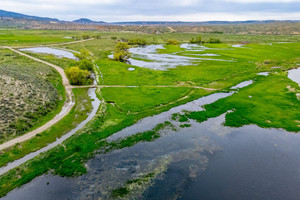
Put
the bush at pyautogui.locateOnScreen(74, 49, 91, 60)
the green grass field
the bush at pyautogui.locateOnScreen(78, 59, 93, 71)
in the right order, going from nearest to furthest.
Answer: the green grass field
the bush at pyautogui.locateOnScreen(78, 59, 93, 71)
the bush at pyautogui.locateOnScreen(74, 49, 91, 60)

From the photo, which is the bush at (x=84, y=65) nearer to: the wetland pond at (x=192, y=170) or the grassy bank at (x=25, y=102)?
the grassy bank at (x=25, y=102)

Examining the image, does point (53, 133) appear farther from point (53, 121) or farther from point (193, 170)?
point (193, 170)

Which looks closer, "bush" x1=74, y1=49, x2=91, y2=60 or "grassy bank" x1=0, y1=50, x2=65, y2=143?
"grassy bank" x1=0, y1=50, x2=65, y2=143

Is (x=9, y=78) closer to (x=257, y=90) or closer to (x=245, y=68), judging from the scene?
(x=257, y=90)

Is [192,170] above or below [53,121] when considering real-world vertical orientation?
below

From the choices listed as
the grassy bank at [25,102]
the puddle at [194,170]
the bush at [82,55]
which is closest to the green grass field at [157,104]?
the puddle at [194,170]

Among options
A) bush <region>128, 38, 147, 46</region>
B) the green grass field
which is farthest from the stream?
bush <region>128, 38, 147, 46</region>

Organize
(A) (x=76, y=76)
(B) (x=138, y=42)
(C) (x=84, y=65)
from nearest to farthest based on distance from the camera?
(A) (x=76, y=76)
(C) (x=84, y=65)
(B) (x=138, y=42)

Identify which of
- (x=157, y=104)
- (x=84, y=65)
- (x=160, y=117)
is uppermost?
(x=84, y=65)

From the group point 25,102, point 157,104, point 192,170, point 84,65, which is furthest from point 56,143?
point 84,65

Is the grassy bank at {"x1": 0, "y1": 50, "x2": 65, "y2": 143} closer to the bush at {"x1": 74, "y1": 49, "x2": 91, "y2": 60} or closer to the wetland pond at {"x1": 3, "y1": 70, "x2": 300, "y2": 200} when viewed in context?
the wetland pond at {"x1": 3, "y1": 70, "x2": 300, "y2": 200}

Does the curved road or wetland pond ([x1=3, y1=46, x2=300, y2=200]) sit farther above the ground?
the curved road
